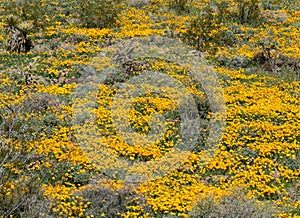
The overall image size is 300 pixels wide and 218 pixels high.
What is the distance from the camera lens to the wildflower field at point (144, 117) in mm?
6992

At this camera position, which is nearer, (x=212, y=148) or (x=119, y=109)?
(x=212, y=148)

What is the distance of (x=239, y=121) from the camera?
10.2m

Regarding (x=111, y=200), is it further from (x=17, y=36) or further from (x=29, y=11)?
(x=29, y=11)

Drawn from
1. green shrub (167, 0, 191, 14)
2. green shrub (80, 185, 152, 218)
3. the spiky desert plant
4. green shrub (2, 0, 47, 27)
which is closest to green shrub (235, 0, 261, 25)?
green shrub (167, 0, 191, 14)

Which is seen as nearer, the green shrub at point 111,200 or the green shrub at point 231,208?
the green shrub at point 231,208

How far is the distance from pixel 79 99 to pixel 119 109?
118 cm

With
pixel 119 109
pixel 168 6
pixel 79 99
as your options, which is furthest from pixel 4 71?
→ pixel 168 6

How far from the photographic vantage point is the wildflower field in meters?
6.99

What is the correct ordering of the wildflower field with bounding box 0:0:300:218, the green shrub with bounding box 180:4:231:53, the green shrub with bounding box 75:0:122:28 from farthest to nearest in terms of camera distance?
the green shrub with bounding box 75:0:122:28, the green shrub with bounding box 180:4:231:53, the wildflower field with bounding box 0:0:300:218

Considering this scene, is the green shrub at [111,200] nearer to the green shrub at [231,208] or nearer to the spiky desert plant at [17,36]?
the green shrub at [231,208]

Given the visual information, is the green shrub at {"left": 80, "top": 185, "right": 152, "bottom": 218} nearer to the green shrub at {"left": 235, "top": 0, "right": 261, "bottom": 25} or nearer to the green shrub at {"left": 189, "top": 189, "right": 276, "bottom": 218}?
the green shrub at {"left": 189, "top": 189, "right": 276, "bottom": 218}

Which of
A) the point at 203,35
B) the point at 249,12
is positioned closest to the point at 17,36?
the point at 203,35

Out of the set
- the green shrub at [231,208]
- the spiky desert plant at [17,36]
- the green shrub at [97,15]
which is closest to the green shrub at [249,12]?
the green shrub at [97,15]

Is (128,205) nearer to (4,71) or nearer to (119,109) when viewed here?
(119,109)
